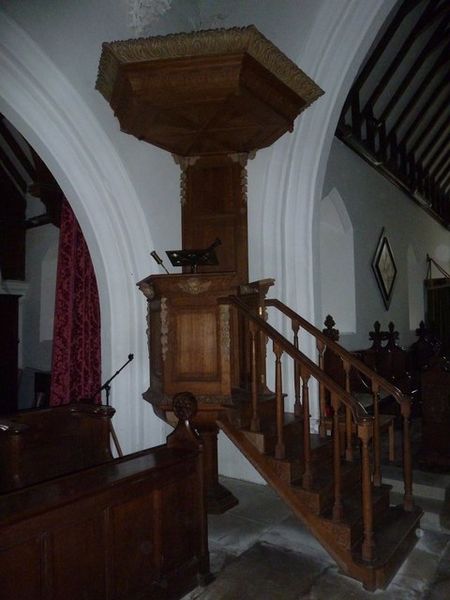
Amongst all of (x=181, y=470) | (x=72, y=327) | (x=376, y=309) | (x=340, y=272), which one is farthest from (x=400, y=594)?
(x=376, y=309)

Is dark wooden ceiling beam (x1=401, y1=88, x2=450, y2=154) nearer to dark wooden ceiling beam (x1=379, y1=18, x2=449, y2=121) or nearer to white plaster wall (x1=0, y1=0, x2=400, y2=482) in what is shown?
dark wooden ceiling beam (x1=379, y1=18, x2=449, y2=121)

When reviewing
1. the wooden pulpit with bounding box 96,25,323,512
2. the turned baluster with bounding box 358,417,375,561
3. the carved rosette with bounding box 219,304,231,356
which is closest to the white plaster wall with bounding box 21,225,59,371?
the wooden pulpit with bounding box 96,25,323,512

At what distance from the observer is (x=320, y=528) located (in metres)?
2.54

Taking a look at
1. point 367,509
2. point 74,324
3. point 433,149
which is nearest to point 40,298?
point 74,324

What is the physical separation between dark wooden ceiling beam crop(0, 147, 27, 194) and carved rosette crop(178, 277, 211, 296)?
5.91 m

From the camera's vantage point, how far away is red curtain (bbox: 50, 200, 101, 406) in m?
4.75

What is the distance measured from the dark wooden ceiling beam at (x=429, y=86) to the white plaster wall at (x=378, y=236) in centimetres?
93

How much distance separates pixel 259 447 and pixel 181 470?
0.59m

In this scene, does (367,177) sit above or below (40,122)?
above

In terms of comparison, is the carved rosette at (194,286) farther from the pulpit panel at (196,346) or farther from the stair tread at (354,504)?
the stair tread at (354,504)

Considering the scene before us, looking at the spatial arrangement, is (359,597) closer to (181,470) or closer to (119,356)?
(181,470)

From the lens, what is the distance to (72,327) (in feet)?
15.9

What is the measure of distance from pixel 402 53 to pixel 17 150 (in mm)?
5732

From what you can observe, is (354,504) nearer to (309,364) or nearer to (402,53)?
(309,364)
